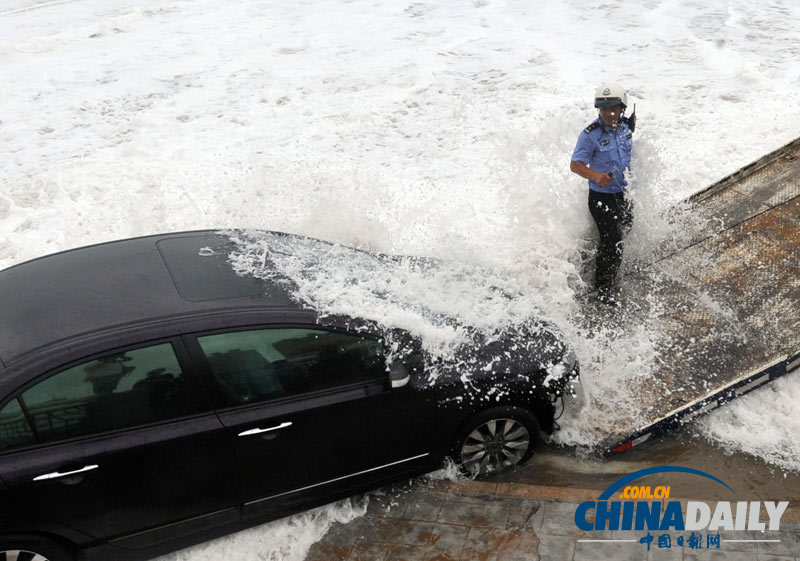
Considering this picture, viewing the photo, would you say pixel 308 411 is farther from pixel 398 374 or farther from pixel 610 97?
pixel 610 97

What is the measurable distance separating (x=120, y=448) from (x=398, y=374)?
4.97 ft

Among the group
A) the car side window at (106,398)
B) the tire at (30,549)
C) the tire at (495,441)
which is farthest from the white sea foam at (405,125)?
the tire at (30,549)

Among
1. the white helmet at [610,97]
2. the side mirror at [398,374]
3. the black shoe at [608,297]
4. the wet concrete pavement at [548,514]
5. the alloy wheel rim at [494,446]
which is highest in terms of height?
the white helmet at [610,97]

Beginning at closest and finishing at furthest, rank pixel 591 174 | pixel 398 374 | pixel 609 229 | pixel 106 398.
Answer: pixel 106 398
pixel 398 374
pixel 591 174
pixel 609 229

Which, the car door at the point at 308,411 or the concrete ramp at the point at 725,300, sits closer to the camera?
the car door at the point at 308,411

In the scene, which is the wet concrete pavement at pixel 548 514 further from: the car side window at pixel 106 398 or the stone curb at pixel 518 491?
the car side window at pixel 106 398

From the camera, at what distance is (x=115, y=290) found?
3822 mm

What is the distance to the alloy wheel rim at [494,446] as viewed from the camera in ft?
14.0

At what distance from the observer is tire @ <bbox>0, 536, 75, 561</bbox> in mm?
3402

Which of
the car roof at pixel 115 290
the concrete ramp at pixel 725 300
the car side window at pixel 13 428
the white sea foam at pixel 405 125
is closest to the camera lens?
the car side window at pixel 13 428

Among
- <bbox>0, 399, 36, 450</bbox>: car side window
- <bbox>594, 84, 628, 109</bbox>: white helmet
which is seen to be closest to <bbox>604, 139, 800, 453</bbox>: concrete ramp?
<bbox>594, 84, 628, 109</bbox>: white helmet

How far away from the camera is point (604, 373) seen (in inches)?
192

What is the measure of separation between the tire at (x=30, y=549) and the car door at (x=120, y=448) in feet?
0.48

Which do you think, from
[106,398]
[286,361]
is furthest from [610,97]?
[106,398]
